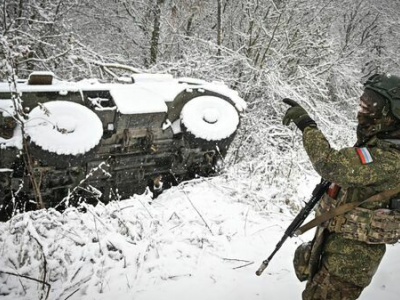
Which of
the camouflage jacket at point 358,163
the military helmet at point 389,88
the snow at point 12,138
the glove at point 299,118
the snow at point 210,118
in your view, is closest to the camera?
the camouflage jacket at point 358,163

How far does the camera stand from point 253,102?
8320 millimetres

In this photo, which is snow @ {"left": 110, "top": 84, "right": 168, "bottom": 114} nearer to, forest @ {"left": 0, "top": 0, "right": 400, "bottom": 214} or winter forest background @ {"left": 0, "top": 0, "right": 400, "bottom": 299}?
winter forest background @ {"left": 0, "top": 0, "right": 400, "bottom": 299}

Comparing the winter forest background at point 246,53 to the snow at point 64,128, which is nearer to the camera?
the snow at point 64,128

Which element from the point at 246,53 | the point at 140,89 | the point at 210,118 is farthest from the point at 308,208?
the point at 246,53

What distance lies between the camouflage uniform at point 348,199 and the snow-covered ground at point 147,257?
741mm

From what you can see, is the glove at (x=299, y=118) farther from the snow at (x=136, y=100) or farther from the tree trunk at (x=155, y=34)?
the tree trunk at (x=155, y=34)

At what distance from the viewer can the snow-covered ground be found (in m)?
2.66

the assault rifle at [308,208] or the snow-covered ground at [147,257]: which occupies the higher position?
the assault rifle at [308,208]

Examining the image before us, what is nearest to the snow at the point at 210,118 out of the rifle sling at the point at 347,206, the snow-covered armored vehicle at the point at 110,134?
the snow-covered armored vehicle at the point at 110,134

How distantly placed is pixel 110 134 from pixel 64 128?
2.14 ft

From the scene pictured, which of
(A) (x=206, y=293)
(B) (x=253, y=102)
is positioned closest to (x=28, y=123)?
(A) (x=206, y=293)

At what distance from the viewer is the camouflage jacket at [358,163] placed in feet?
6.35

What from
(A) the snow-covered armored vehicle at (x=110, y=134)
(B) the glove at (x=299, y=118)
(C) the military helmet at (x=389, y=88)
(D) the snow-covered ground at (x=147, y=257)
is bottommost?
(D) the snow-covered ground at (x=147, y=257)

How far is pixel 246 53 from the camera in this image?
903 cm
